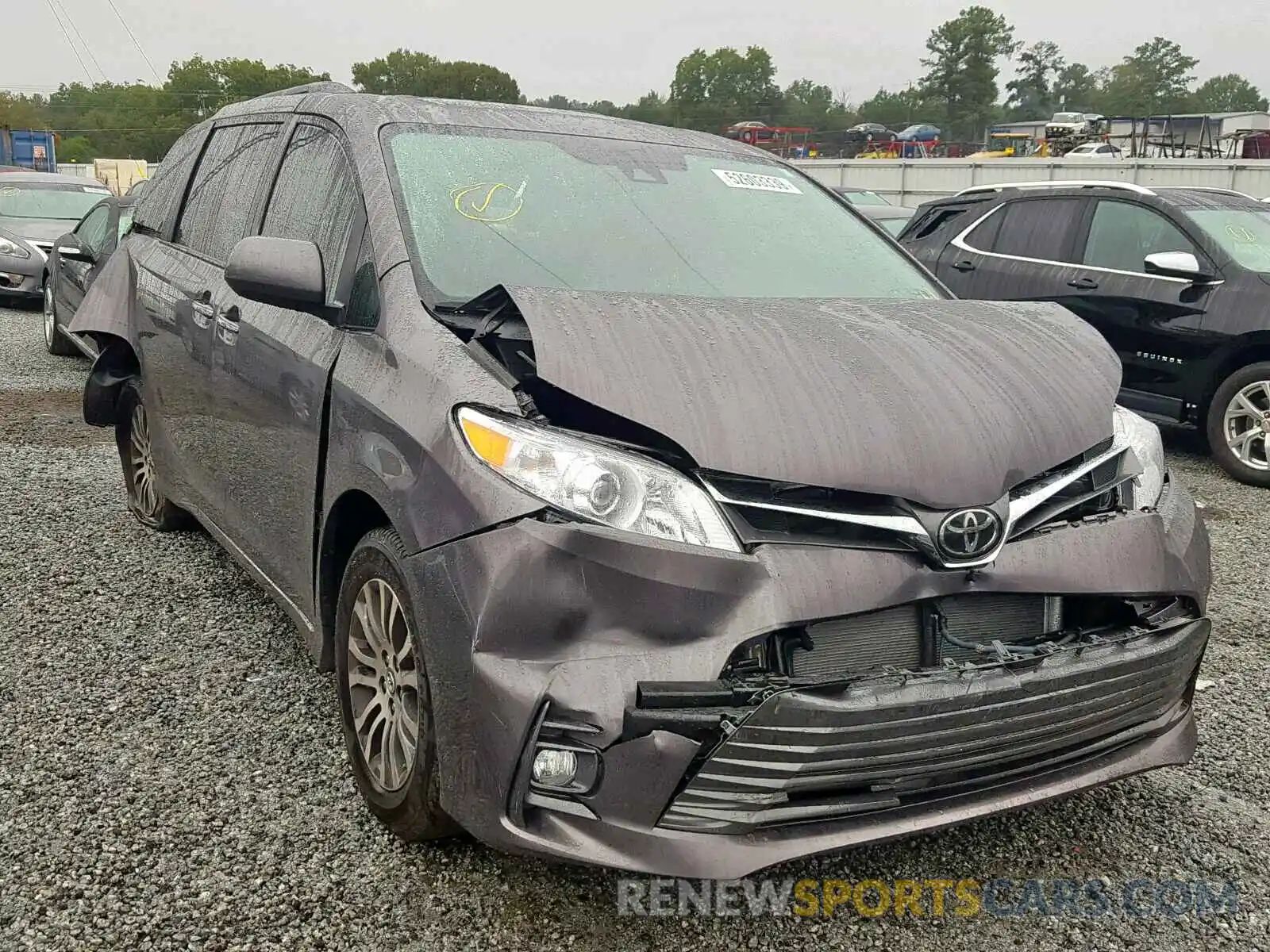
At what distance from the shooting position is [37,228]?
14.2 meters

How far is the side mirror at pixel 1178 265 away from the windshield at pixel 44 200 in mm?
12650

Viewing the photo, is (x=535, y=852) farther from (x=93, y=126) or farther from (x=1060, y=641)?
(x=93, y=126)

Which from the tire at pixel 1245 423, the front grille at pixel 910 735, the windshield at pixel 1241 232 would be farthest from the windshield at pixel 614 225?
the windshield at pixel 1241 232

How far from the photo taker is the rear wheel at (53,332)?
34.0 ft

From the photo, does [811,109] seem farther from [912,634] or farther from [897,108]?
[912,634]

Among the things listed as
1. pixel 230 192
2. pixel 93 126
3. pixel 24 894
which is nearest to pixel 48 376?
pixel 230 192

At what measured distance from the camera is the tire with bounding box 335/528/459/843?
7.91 feet

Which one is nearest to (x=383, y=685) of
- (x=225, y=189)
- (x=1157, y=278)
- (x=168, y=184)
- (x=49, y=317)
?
(x=225, y=189)

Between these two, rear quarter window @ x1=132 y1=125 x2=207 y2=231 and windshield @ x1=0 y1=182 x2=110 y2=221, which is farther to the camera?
windshield @ x1=0 y1=182 x2=110 y2=221

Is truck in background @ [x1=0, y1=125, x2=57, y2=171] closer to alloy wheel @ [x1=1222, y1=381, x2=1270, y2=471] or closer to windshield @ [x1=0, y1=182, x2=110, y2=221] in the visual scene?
windshield @ [x1=0, y1=182, x2=110, y2=221]

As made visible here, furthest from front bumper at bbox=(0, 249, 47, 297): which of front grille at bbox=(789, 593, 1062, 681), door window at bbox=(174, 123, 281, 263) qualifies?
front grille at bbox=(789, 593, 1062, 681)

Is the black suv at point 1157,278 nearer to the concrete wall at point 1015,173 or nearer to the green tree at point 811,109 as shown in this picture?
the concrete wall at point 1015,173

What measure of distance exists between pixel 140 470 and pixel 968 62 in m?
114

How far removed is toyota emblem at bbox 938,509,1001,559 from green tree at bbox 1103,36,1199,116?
113 m
